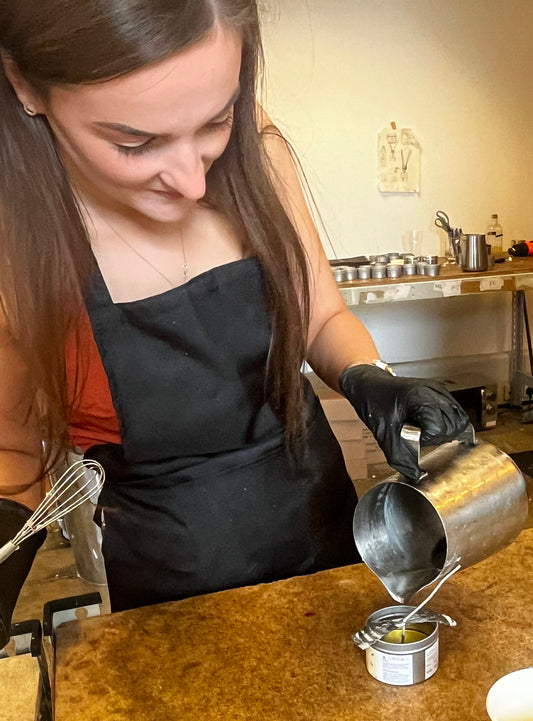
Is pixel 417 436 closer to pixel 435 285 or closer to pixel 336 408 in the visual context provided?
pixel 336 408

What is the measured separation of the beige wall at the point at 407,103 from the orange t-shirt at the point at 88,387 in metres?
2.27

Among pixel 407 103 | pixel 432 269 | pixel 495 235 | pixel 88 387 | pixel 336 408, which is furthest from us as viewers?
pixel 495 235

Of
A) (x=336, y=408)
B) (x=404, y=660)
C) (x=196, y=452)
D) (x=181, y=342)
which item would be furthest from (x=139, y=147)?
(x=336, y=408)

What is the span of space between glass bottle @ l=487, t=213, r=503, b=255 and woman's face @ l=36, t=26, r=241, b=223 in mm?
2706

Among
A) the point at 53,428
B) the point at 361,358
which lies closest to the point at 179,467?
the point at 53,428

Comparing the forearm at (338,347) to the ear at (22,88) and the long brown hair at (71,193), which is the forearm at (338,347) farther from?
the ear at (22,88)

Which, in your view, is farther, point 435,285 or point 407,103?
point 407,103

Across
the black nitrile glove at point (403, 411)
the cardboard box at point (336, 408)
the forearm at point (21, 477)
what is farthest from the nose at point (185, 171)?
the cardboard box at point (336, 408)

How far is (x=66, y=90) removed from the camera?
853 millimetres

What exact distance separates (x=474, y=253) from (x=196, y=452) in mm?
2169

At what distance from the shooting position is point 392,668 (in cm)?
78

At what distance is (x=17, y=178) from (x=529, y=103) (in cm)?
309

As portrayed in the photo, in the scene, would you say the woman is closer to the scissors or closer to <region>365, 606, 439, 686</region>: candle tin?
<region>365, 606, 439, 686</region>: candle tin

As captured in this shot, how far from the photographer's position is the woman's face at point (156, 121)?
83cm
